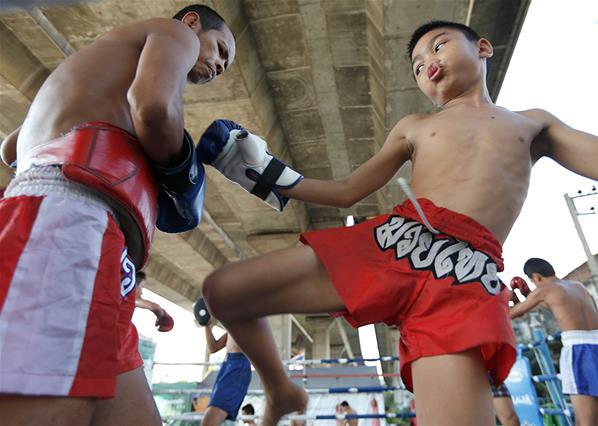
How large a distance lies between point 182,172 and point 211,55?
64 cm

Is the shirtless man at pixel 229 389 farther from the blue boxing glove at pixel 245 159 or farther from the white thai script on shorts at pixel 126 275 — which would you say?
the white thai script on shorts at pixel 126 275

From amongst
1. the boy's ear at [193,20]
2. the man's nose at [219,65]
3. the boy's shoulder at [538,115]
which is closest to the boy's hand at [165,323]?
the man's nose at [219,65]

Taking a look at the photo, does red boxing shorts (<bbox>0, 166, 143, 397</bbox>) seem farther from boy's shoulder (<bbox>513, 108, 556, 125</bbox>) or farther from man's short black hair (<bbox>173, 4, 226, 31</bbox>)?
boy's shoulder (<bbox>513, 108, 556, 125</bbox>)

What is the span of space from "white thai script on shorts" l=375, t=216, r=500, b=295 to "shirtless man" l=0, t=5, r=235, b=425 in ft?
2.42

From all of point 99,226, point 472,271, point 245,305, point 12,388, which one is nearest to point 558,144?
point 472,271

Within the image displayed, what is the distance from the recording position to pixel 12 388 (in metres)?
0.79

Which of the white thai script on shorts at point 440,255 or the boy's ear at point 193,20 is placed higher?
the boy's ear at point 193,20

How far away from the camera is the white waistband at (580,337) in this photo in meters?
3.69

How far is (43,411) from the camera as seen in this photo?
0.83 metres

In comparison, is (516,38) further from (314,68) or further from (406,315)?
(406,315)

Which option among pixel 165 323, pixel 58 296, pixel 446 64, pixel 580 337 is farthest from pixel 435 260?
pixel 580 337

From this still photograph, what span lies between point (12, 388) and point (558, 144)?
1961mm

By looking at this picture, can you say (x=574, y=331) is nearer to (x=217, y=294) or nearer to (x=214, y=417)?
(x=214, y=417)

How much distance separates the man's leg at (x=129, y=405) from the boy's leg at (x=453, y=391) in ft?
2.90
